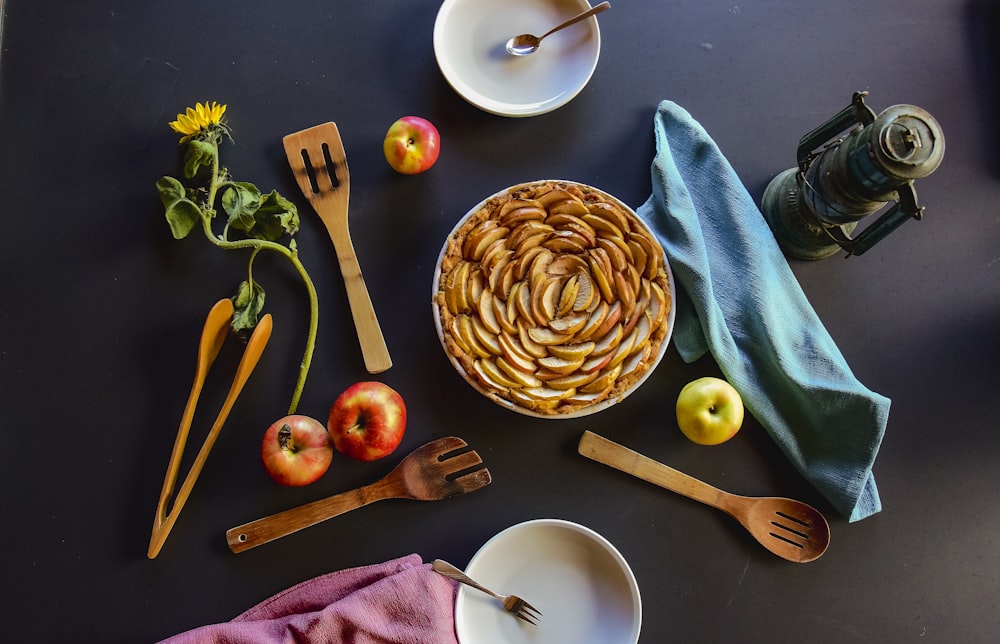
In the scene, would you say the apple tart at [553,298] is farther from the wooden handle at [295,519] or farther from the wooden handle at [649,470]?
the wooden handle at [295,519]

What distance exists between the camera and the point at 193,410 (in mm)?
1425

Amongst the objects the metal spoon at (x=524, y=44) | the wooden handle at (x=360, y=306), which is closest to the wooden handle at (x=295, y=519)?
the wooden handle at (x=360, y=306)

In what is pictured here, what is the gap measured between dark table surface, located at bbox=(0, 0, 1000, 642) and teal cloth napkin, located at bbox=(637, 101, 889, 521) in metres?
0.06

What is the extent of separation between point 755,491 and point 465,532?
1.86 ft

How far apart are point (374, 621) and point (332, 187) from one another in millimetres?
820

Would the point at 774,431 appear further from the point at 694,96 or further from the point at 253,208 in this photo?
the point at 253,208

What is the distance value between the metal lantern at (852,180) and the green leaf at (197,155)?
3.59 ft

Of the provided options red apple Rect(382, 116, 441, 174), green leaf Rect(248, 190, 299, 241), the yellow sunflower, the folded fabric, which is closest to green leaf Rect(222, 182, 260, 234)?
green leaf Rect(248, 190, 299, 241)

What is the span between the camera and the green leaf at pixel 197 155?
144 cm

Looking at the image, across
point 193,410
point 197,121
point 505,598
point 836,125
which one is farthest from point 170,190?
point 836,125

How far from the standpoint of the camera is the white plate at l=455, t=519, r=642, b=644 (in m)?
1.37

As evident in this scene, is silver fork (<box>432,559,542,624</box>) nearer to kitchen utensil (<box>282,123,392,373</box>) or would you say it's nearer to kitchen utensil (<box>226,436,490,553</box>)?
kitchen utensil (<box>226,436,490,553</box>)

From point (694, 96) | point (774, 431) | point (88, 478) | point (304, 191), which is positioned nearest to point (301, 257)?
point (304, 191)

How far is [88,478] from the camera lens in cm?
144
